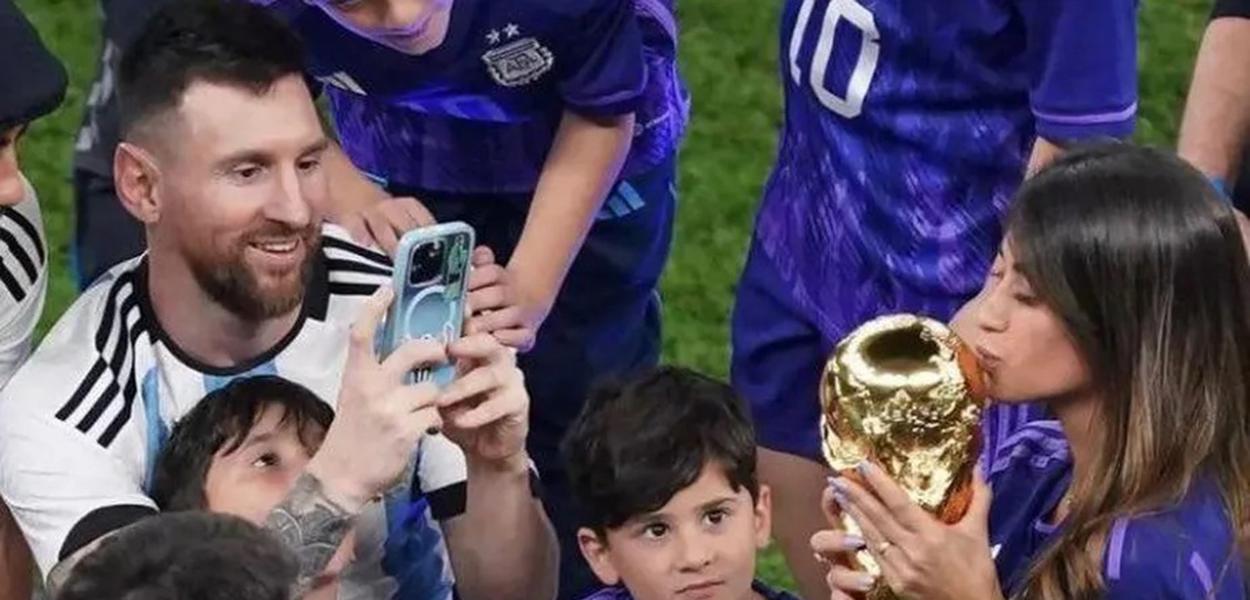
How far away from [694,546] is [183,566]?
961 mm

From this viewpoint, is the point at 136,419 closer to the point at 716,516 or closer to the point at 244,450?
the point at 244,450

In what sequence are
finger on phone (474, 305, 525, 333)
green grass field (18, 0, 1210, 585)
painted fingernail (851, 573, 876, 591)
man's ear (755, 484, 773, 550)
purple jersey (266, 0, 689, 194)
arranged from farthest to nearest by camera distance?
green grass field (18, 0, 1210, 585)
purple jersey (266, 0, 689, 194)
finger on phone (474, 305, 525, 333)
man's ear (755, 484, 773, 550)
painted fingernail (851, 573, 876, 591)

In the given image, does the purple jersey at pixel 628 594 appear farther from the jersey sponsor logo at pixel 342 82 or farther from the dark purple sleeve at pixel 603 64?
the jersey sponsor logo at pixel 342 82

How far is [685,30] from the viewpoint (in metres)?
6.55

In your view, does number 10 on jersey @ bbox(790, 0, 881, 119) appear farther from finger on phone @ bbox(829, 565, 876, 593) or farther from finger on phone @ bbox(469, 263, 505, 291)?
finger on phone @ bbox(829, 565, 876, 593)

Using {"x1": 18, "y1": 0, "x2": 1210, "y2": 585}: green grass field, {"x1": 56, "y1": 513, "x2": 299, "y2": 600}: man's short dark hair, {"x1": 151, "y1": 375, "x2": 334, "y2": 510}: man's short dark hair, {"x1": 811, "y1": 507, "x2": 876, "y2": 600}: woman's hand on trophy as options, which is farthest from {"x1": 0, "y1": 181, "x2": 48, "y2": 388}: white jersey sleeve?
{"x1": 18, "y1": 0, "x2": 1210, "y2": 585}: green grass field

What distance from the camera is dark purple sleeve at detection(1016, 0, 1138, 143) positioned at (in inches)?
126

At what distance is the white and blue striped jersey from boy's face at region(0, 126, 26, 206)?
0.15 metres

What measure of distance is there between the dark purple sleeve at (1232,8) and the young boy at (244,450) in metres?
1.43

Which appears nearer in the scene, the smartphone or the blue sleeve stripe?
the smartphone

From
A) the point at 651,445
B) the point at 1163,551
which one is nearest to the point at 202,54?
the point at 651,445

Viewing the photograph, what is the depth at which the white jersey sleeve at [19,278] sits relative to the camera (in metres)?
3.39

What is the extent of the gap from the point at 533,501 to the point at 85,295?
59 cm

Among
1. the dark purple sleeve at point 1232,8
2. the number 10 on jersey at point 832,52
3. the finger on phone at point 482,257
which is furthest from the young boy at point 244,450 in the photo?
the dark purple sleeve at point 1232,8
